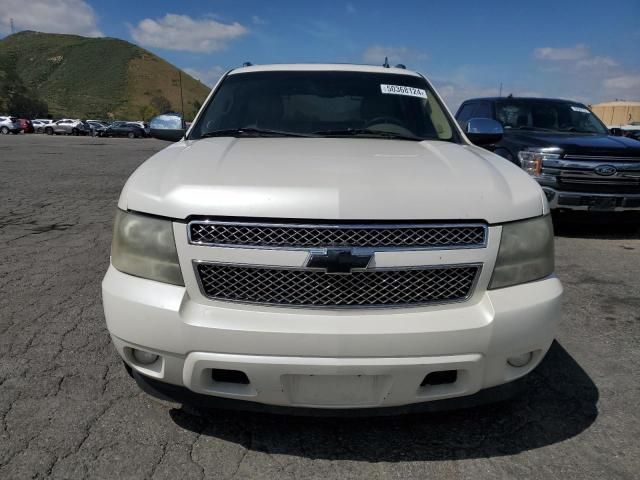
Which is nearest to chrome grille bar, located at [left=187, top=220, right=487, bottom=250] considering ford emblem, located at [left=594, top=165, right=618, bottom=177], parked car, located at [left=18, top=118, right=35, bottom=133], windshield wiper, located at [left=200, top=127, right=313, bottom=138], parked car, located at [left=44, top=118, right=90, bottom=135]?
windshield wiper, located at [left=200, top=127, right=313, bottom=138]

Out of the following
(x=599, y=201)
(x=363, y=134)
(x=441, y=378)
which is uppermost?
(x=363, y=134)

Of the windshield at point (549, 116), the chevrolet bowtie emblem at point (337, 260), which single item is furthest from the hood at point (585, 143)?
the chevrolet bowtie emblem at point (337, 260)

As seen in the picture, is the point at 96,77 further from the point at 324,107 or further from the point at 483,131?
the point at 483,131

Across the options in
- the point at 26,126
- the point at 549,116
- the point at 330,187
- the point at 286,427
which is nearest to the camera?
the point at 330,187

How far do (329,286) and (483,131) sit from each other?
2.35 meters

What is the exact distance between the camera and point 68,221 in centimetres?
664

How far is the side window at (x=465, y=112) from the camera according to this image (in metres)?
8.67

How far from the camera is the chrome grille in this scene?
1.91 m

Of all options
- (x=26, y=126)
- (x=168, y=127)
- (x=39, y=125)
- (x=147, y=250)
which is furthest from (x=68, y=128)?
(x=147, y=250)

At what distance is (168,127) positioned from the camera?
3861 millimetres

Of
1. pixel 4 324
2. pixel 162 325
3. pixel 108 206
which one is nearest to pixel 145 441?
pixel 162 325

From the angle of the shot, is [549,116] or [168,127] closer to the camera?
[168,127]

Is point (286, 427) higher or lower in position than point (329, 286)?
lower

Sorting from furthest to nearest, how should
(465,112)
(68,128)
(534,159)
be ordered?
(68,128), (465,112), (534,159)
